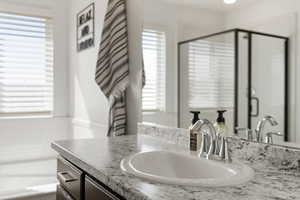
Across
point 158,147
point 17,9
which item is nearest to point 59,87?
point 17,9

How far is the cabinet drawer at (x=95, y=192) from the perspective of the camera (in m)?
1.01

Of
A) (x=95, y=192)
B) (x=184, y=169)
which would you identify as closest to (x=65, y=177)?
(x=95, y=192)

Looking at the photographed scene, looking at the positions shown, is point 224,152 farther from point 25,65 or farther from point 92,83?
point 25,65

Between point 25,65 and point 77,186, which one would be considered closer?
point 77,186

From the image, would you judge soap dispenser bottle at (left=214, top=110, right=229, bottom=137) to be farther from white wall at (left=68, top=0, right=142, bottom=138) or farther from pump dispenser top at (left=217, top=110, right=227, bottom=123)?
white wall at (left=68, top=0, right=142, bottom=138)

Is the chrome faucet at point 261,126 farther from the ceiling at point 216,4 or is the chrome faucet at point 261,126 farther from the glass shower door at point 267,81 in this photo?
the ceiling at point 216,4

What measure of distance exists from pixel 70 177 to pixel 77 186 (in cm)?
11

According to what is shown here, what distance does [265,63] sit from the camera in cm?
118

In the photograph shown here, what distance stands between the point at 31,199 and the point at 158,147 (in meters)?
1.28

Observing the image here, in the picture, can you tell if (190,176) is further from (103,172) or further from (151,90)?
(151,90)

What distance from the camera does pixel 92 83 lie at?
2.77 meters

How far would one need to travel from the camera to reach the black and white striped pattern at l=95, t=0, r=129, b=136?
2051mm

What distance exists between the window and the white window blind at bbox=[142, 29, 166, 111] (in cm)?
175

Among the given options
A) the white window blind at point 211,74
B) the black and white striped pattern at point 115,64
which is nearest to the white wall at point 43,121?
the black and white striped pattern at point 115,64
